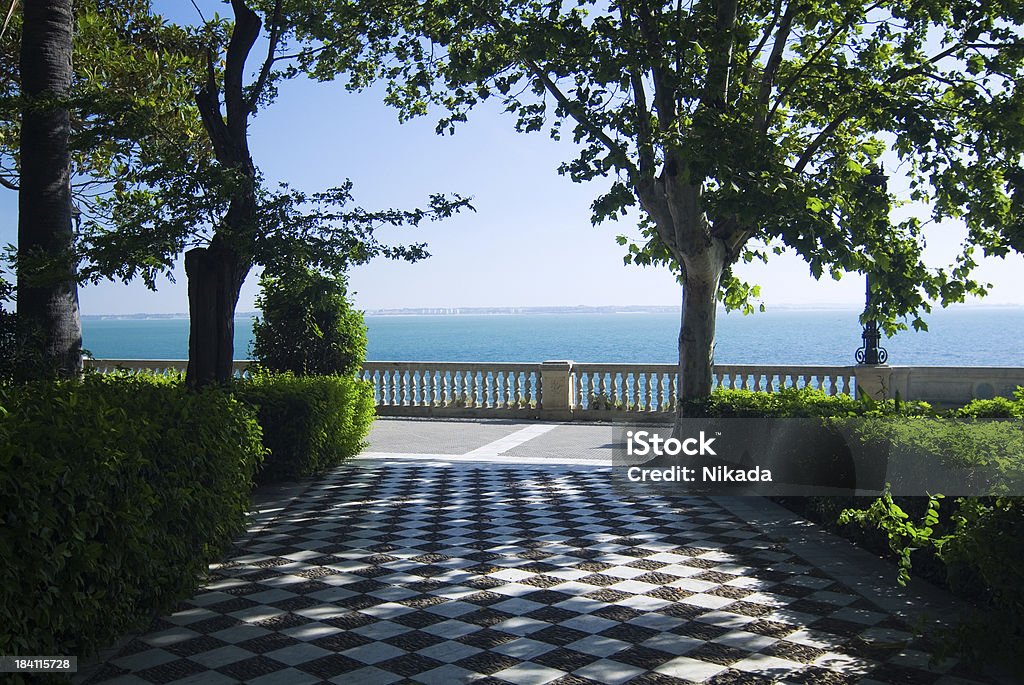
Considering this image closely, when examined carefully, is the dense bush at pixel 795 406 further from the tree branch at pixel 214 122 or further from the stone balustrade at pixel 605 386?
the tree branch at pixel 214 122

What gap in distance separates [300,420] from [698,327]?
5.31 m

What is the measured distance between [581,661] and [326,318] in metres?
10.00

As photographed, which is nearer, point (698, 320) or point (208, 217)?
point (208, 217)

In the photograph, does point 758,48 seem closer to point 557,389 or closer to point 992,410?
point 992,410

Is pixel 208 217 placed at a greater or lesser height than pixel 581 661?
greater

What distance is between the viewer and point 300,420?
1055cm

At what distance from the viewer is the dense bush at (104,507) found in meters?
3.76

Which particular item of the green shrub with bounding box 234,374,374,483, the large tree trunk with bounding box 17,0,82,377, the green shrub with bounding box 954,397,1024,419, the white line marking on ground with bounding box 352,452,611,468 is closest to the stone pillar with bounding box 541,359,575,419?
the white line marking on ground with bounding box 352,452,611,468

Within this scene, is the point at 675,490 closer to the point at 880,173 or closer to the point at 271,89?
the point at 880,173

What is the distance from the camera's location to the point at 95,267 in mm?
9484

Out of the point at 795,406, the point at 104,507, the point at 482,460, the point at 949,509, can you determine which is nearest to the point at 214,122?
the point at 482,460

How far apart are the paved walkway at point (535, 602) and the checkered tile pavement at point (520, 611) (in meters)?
0.02

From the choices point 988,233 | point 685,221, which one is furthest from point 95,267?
point 988,233

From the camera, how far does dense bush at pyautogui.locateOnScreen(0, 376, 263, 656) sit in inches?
148
